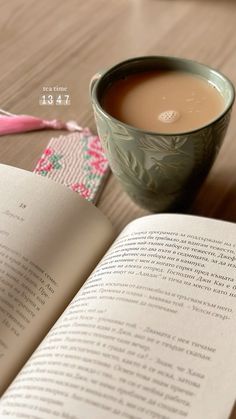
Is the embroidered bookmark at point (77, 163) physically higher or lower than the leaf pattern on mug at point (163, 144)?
lower

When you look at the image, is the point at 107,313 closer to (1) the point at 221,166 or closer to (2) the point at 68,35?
(1) the point at 221,166

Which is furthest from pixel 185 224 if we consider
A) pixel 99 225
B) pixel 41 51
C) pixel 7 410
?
pixel 41 51

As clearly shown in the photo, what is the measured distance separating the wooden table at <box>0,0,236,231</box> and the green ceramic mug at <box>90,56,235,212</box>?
4cm

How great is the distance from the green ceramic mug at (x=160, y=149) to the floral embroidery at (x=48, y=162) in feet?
0.30

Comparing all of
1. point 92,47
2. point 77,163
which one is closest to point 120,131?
point 77,163

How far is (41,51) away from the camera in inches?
28.7

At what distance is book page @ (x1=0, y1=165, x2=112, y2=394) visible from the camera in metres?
0.41

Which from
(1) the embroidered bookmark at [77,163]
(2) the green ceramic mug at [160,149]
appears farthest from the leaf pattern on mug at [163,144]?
(1) the embroidered bookmark at [77,163]

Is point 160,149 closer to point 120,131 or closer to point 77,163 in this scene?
point 120,131

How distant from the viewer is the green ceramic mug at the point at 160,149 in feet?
1.48

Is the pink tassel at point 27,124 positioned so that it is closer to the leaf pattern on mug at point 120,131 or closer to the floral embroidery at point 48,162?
the floral embroidery at point 48,162

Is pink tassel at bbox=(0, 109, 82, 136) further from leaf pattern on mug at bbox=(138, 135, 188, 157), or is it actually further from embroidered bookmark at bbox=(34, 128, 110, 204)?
leaf pattern on mug at bbox=(138, 135, 188, 157)

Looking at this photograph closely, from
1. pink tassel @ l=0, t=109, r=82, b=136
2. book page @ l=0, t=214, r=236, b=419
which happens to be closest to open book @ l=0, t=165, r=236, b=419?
book page @ l=0, t=214, r=236, b=419

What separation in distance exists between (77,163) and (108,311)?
0.21m
